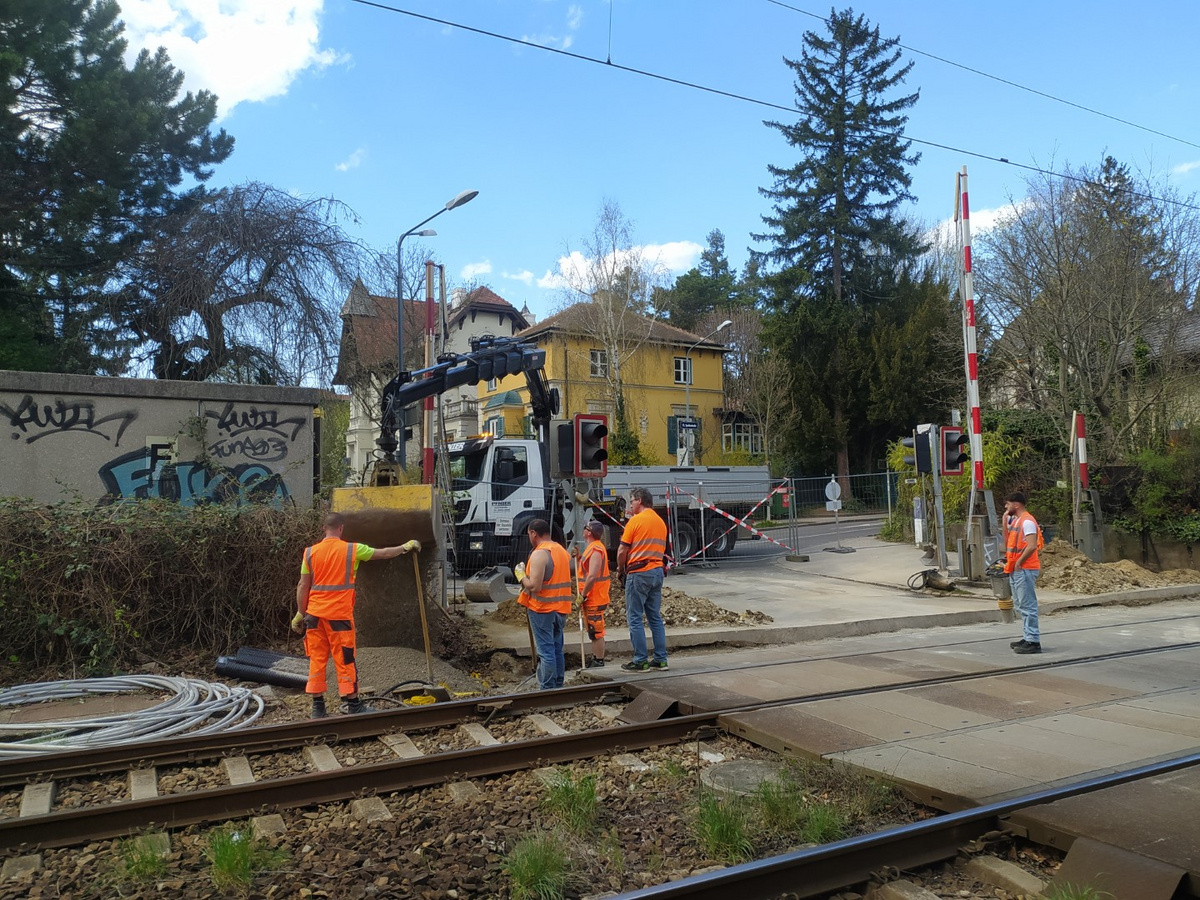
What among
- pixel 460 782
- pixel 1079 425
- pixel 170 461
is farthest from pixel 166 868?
pixel 1079 425

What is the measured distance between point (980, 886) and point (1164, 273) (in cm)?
2128

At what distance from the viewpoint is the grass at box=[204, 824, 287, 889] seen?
3.90 meters

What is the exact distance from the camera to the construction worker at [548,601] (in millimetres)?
7727

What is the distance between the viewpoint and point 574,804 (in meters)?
4.71

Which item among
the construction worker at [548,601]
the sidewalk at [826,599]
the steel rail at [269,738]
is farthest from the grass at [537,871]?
the sidewalk at [826,599]

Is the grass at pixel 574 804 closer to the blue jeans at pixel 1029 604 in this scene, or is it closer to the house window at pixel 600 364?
the blue jeans at pixel 1029 604

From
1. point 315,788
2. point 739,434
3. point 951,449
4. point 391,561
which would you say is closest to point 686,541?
point 951,449

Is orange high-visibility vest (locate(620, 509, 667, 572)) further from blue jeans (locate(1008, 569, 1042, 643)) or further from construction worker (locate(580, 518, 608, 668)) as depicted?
blue jeans (locate(1008, 569, 1042, 643))

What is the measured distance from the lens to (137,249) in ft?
55.7

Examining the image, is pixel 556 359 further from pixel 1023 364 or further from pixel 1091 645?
pixel 1091 645

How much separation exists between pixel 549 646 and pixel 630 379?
3328 cm

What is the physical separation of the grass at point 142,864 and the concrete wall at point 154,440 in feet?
21.0

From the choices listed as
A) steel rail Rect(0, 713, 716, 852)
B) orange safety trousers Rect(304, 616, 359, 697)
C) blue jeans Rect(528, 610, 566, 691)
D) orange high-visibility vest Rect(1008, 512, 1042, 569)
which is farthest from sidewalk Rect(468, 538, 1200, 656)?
steel rail Rect(0, 713, 716, 852)

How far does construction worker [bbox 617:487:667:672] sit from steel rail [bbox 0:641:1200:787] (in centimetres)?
66
